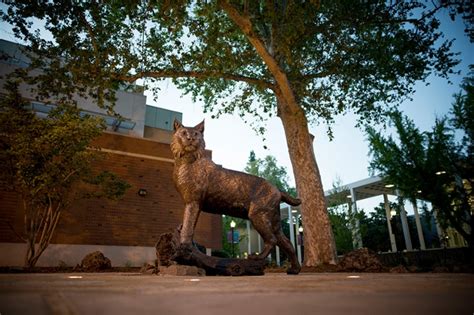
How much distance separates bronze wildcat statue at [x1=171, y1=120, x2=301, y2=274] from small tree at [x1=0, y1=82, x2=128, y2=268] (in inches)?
199

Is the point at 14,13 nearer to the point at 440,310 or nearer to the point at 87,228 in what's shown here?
the point at 87,228

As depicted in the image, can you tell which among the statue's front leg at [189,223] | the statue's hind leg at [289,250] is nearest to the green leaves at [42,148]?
the statue's front leg at [189,223]

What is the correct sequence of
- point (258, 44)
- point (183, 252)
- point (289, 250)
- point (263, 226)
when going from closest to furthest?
point (183, 252)
point (263, 226)
point (289, 250)
point (258, 44)

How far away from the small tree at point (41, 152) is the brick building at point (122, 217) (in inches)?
75.8

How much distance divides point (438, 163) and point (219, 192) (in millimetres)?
11300

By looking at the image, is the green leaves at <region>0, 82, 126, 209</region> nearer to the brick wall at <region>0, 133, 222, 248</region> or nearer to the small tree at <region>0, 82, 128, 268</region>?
the small tree at <region>0, 82, 128, 268</region>

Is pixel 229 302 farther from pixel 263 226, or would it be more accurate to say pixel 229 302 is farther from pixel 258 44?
pixel 258 44

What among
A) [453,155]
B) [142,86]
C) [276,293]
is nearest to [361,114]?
[453,155]

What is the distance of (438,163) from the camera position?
11086 millimetres

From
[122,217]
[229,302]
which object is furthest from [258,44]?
[122,217]

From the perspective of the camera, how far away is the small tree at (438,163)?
10.7m

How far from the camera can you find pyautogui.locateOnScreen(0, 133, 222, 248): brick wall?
10.5 meters

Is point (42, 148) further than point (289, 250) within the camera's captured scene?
Yes

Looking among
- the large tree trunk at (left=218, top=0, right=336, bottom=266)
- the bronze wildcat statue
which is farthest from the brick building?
the bronze wildcat statue
